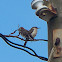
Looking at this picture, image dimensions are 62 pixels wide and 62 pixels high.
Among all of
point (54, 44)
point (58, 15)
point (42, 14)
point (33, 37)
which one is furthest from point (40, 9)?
point (33, 37)

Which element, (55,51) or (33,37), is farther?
(33,37)

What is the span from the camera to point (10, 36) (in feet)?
11.2

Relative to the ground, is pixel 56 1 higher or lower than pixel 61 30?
higher

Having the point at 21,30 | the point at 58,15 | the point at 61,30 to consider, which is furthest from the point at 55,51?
the point at 21,30

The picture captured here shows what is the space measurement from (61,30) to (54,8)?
14.2 inches

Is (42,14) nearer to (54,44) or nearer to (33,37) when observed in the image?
(54,44)

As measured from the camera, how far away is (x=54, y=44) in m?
2.74

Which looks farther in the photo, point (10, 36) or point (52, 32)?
point (10, 36)

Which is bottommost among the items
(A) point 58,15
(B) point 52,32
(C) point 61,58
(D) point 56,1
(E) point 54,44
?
(C) point 61,58

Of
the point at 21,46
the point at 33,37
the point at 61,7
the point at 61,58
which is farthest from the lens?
the point at 33,37

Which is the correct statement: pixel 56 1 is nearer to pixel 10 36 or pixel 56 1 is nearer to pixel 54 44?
pixel 54 44

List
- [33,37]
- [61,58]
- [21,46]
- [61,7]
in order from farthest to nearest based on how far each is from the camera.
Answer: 1. [33,37]
2. [21,46]
3. [61,7]
4. [61,58]

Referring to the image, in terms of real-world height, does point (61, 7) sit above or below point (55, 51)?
above

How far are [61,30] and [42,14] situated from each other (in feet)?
1.21
